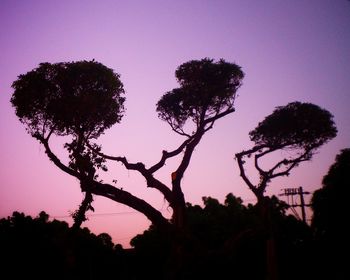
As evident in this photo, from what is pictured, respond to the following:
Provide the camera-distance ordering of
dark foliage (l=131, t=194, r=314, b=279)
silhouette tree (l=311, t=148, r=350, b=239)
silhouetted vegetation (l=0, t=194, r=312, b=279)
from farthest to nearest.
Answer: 1. dark foliage (l=131, t=194, r=314, b=279)
2. silhouette tree (l=311, t=148, r=350, b=239)
3. silhouetted vegetation (l=0, t=194, r=312, b=279)

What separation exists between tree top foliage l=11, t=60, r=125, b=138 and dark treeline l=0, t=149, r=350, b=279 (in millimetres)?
5186

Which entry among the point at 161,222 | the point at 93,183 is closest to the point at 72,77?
the point at 93,183

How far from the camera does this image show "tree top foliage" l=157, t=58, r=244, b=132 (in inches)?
752

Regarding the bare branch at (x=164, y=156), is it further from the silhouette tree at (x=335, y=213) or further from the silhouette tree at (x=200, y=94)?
the silhouette tree at (x=335, y=213)

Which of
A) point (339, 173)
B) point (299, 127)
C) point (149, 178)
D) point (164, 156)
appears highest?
point (299, 127)

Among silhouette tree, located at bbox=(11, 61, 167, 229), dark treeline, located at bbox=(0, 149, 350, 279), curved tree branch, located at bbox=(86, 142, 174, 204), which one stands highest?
silhouette tree, located at bbox=(11, 61, 167, 229)

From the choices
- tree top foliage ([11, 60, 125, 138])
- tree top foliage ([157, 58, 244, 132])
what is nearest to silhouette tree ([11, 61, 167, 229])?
tree top foliage ([11, 60, 125, 138])

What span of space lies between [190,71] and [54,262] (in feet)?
47.0

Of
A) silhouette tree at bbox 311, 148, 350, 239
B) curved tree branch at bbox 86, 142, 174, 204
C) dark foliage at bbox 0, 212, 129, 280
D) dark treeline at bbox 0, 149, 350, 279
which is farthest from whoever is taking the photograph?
dark foliage at bbox 0, 212, 129, 280

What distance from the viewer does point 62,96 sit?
16672 millimetres

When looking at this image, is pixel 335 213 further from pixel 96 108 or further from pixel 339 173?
pixel 96 108

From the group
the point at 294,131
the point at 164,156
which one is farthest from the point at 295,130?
the point at 164,156

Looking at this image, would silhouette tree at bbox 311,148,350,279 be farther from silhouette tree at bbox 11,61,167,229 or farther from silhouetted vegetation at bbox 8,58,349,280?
silhouette tree at bbox 11,61,167,229

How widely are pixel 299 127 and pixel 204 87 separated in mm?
7524
